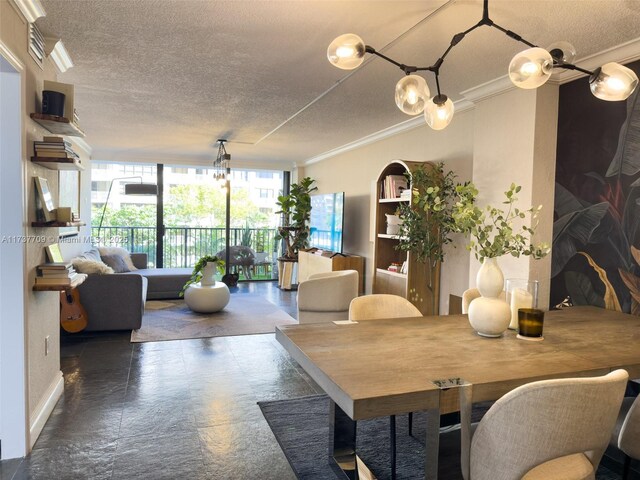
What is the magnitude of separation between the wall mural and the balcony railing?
6.47 m

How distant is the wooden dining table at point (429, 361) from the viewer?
138 cm

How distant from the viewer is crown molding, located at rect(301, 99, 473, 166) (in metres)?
4.17

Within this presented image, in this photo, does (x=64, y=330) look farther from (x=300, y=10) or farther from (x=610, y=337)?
(x=610, y=337)

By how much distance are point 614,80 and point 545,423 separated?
51.4 inches

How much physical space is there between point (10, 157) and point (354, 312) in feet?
6.60

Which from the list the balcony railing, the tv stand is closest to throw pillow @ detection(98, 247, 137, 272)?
the balcony railing

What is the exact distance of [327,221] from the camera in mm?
6914

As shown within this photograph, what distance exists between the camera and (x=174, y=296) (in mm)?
6871

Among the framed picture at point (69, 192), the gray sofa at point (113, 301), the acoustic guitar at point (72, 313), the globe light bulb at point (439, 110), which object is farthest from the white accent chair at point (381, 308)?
the framed picture at point (69, 192)

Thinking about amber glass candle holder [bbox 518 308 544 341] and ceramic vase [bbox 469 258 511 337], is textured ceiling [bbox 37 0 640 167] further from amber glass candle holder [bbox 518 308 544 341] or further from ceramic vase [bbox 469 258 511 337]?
amber glass candle holder [bbox 518 308 544 341]

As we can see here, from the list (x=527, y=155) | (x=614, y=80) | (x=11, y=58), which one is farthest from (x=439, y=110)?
(x=11, y=58)

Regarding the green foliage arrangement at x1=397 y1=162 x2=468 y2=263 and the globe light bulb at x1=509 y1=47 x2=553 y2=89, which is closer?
the globe light bulb at x1=509 y1=47 x2=553 y2=89

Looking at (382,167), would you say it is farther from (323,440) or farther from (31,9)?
(31,9)

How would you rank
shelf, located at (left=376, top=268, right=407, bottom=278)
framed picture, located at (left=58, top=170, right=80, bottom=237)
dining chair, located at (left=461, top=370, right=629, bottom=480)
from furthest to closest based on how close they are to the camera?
framed picture, located at (left=58, top=170, right=80, bottom=237)
shelf, located at (left=376, top=268, right=407, bottom=278)
dining chair, located at (left=461, top=370, right=629, bottom=480)
